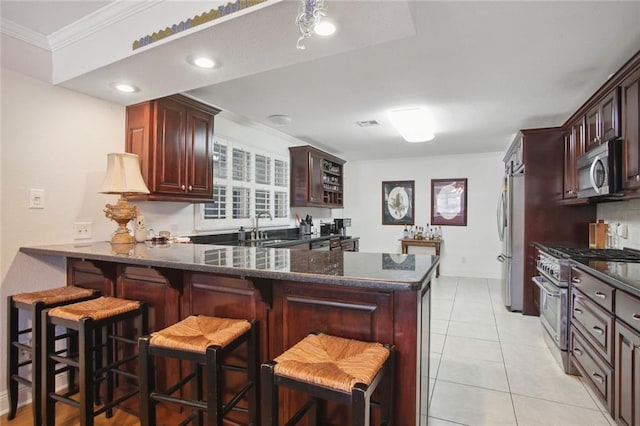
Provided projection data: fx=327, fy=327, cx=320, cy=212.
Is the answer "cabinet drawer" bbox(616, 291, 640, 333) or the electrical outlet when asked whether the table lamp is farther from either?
"cabinet drawer" bbox(616, 291, 640, 333)

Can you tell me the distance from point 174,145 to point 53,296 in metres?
1.40

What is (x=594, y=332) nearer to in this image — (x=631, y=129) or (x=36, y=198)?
(x=631, y=129)

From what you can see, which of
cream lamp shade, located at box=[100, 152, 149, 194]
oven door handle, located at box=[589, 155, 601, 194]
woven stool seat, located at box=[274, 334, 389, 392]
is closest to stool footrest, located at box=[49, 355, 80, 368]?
cream lamp shade, located at box=[100, 152, 149, 194]

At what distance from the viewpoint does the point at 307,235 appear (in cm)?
510

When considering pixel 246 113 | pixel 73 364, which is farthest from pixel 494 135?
pixel 73 364

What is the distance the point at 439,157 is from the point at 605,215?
3.24 metres

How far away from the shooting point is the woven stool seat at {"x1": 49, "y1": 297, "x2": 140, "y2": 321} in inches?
65.5

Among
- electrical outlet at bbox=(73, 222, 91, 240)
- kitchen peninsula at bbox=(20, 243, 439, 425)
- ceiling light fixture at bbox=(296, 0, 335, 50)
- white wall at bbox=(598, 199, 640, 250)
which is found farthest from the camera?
white wall at bbox=(598, 199, 640, 250)

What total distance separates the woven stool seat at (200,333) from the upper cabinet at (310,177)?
351 cm

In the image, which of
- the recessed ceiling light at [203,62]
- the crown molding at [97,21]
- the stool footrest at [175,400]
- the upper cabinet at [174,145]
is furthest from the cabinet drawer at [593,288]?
the upper cabinet at [174,145]

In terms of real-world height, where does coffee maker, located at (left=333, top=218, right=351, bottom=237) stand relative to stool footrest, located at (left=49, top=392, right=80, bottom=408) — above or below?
above

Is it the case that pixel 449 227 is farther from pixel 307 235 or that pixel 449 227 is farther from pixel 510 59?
pixel 510 59

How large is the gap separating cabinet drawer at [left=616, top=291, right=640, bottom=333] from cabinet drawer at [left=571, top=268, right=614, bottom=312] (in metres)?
0.09

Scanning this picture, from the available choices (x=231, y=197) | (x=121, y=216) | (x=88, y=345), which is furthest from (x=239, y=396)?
(x=231, y=197)
